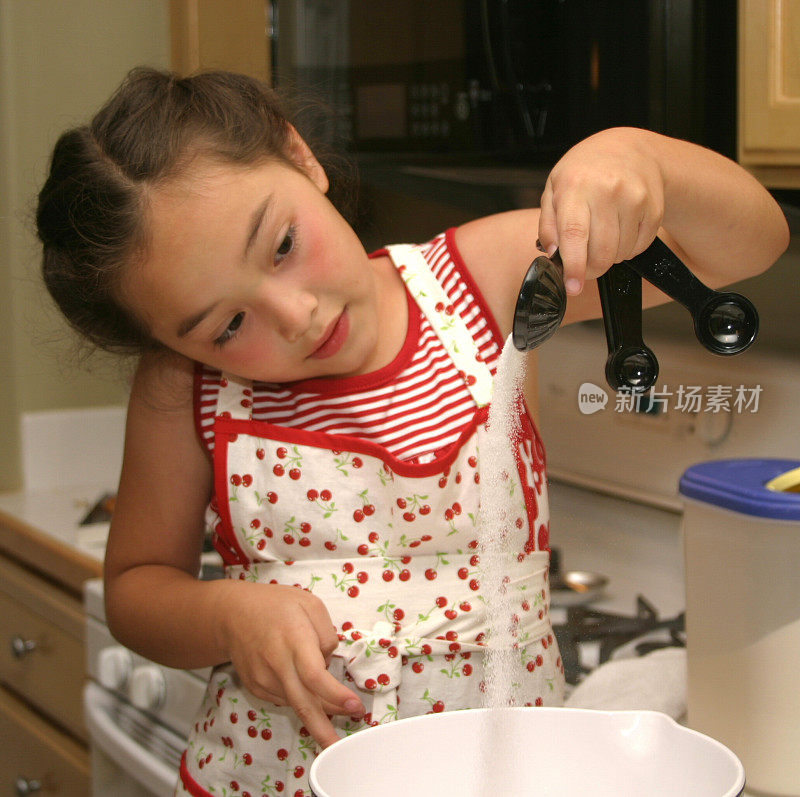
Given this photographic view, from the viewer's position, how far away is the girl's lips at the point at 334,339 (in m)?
0.54

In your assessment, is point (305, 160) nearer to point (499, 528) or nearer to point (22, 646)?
point (499, 528)

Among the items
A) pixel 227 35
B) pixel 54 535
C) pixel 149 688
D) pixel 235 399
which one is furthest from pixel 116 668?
pixel 227 35

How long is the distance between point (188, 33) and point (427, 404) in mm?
395

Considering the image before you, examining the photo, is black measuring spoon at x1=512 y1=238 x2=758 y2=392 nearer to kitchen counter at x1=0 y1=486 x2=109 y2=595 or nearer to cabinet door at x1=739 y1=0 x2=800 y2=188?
cabinet door at x1=739 y1=0 x2=800 y2=188

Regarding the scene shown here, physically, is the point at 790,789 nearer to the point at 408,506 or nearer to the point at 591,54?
the point at 408,506

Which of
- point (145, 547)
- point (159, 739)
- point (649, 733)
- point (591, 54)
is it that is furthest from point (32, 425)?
point (649, 733)

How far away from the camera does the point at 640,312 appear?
1.16 ft

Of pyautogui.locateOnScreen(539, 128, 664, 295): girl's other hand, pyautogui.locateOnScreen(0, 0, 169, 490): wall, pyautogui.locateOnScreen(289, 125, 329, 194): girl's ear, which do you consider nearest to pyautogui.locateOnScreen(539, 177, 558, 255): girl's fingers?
pyautogui.locateOnScreen(539, 128, 664, 295): girl's other hand

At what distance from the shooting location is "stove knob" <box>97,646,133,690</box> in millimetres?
944

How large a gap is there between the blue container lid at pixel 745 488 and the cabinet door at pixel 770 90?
0.41ft

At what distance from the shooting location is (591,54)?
21.0 inches

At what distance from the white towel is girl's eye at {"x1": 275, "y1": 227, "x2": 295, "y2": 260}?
0.27 m

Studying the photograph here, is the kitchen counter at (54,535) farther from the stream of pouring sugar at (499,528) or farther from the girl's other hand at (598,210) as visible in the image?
the girl's other hand at (598,210)

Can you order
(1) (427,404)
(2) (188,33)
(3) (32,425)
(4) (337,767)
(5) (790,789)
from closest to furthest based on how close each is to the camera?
(4) (337,767)
(5) (790,789)
(1) (427,404)
(2) (188,33)
(3) (32,425)
